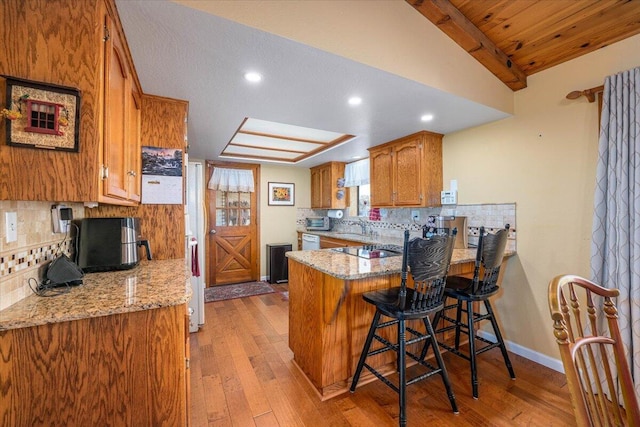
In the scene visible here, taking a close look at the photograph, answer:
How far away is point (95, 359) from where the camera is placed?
102 centimetres

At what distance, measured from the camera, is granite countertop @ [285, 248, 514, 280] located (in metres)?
1.69

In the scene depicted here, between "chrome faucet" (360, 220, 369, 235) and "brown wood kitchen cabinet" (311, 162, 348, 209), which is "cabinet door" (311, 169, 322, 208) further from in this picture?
"chrome faucet" (360, 220, 369, 235)

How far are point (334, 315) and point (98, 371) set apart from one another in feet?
4.16

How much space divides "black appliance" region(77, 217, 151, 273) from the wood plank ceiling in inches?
93.3

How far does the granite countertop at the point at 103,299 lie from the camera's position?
A: 0.96 meters

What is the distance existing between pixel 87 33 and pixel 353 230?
4.09m

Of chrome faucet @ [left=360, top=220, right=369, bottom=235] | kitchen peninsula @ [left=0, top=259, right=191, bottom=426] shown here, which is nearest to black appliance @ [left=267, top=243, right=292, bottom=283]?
chrome faucet @ [left=360, top=220, right=369, bottom=235]

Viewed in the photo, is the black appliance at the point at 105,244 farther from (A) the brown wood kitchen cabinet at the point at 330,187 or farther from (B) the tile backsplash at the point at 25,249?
(A) the brown wood kitchen cabinet at the point at 330,187

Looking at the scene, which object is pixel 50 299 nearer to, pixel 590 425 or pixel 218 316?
pixel 590 425

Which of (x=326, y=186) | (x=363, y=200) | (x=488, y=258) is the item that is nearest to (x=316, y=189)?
(x=326, y=186)

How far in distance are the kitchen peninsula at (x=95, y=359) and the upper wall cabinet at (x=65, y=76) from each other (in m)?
0.43

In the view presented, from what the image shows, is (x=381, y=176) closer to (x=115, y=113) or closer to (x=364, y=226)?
(x=364, y=226)

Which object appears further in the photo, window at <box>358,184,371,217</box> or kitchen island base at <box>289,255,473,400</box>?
window at <box>358,184,371,217</box>

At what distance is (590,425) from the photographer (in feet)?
2.16
